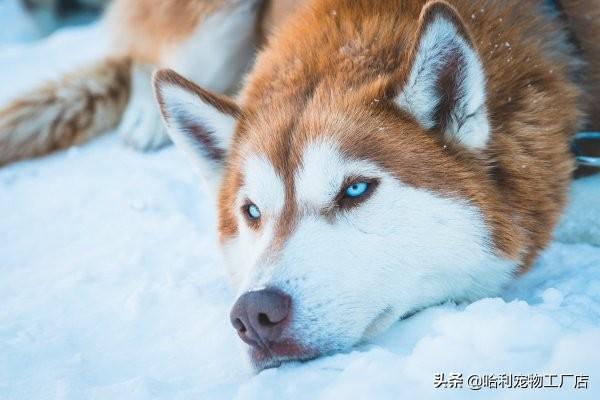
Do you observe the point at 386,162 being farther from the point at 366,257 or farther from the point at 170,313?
the point at 170,313

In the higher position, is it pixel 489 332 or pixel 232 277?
pixel 489 332

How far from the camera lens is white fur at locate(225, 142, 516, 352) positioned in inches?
77.5

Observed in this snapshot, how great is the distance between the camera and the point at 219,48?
13.7 ft

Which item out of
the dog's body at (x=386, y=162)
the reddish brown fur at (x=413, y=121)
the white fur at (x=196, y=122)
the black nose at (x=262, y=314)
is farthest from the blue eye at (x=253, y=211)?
the black nose at (x=262, y=314)

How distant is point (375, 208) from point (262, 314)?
507mm

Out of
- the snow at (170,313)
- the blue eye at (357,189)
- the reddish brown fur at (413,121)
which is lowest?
the snow at (170,313)

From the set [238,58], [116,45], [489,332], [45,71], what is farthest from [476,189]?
[45,71]

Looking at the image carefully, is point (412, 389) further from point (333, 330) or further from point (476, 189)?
point (476, 189)

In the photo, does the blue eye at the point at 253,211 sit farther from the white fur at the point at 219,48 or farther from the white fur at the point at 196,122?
the white fur at the point at 219,48

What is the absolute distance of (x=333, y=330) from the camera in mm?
1970

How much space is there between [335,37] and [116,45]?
2.68 m

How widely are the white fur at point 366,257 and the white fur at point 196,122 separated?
502 millimetres

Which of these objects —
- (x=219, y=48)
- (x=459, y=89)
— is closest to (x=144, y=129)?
(x=219, y=48)

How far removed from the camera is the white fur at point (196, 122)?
2.60 meters
